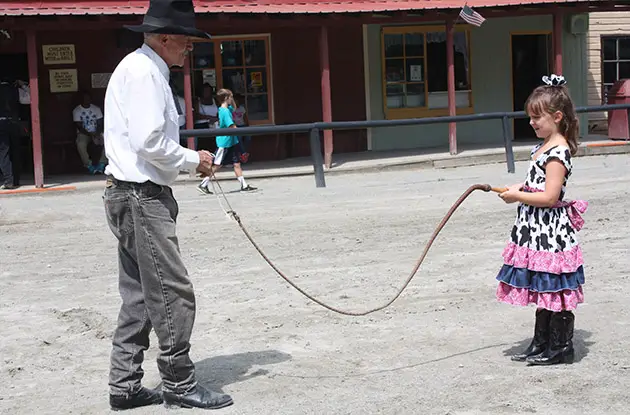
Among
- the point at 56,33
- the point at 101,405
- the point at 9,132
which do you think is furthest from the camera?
the point at 56,33

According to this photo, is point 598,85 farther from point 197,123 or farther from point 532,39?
point 197,123

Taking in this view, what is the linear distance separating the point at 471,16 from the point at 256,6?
4036 mm

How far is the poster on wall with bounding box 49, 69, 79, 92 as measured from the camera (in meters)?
18.7

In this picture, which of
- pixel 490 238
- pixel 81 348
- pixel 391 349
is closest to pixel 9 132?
pixel 490 238

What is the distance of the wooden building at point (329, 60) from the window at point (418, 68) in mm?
22

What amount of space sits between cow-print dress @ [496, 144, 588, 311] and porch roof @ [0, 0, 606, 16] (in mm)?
12416

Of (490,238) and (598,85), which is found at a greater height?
(598,85)

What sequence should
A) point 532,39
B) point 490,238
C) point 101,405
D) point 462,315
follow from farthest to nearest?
1. point 532,39
2. point 490,238
3. point 462,315
4. point 101,405

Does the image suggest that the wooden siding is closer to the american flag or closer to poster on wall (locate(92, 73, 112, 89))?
the american flag

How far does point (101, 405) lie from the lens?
516 centimetres

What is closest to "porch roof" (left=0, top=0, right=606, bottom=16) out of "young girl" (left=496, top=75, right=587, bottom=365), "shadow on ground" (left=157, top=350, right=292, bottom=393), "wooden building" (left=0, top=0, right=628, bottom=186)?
"wooden building" (left=0, top=0, right=628, bottom=186)

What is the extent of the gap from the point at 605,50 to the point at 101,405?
68.7ft

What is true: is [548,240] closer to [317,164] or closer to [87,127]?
[317,164]

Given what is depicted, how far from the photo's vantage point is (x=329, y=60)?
2055 centimetres
